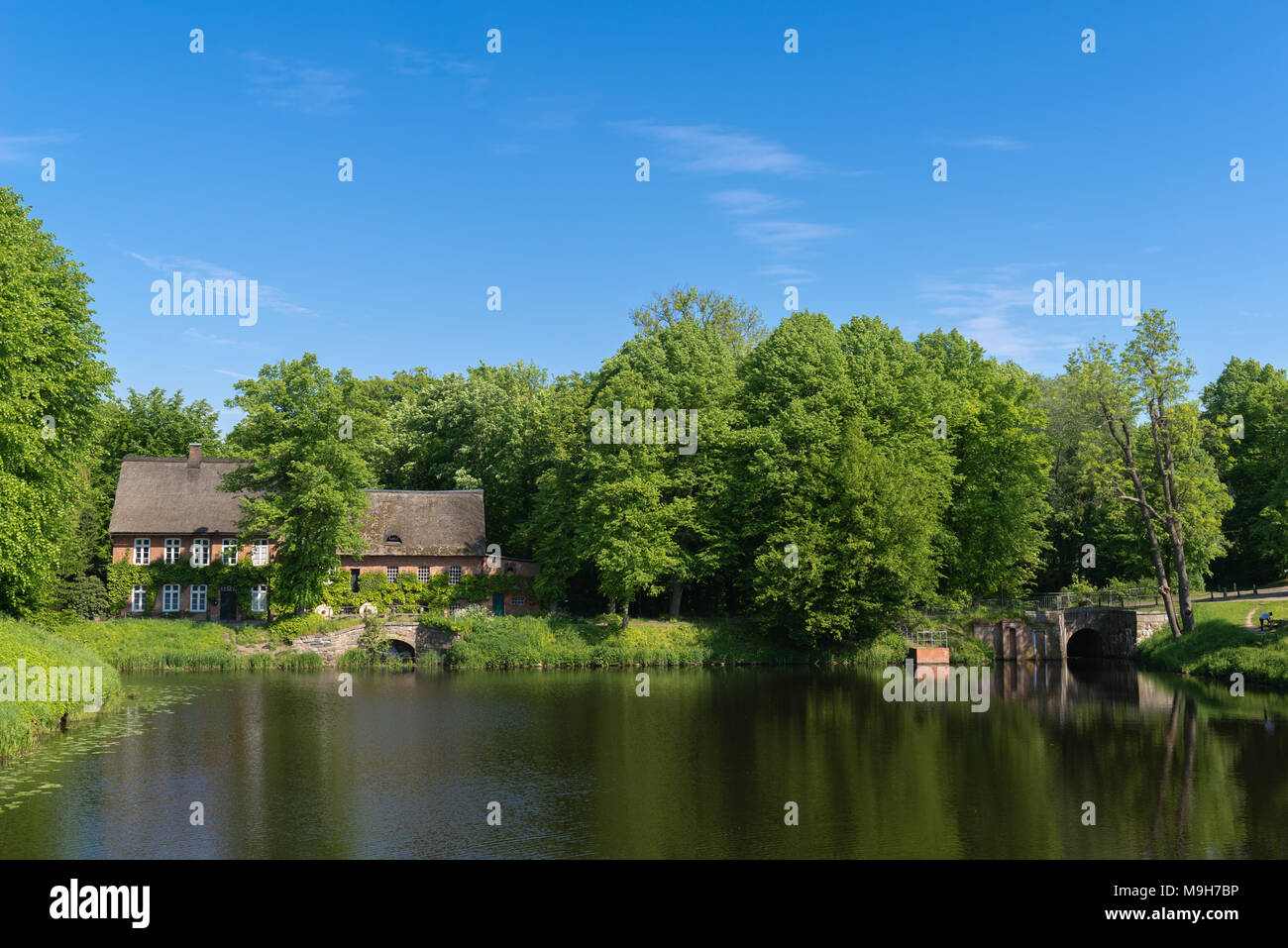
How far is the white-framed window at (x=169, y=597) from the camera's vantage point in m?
52.1

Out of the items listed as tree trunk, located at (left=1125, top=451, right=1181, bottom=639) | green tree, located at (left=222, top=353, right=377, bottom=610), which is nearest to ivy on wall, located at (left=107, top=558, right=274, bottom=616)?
green tree, located at (left=222, top=353, right=377, bottom=610)

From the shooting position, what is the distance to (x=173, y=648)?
45.2m

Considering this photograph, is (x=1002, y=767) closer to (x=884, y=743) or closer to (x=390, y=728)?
(x=884, y=743)

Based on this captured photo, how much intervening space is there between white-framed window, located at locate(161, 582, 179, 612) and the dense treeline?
3269 mm

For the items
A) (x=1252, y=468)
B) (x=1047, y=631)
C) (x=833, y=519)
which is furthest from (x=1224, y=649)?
(x=1252, y=468)

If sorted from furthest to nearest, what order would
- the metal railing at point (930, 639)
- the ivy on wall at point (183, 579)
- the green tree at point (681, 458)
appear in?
the ivy on wall at point (183, 579), the metal railing at point (930, 639), the green tree at point (681, 458)

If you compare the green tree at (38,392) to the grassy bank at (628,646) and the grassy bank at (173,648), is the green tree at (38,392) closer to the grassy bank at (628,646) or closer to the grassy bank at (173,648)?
the grassy bank at (173,648)

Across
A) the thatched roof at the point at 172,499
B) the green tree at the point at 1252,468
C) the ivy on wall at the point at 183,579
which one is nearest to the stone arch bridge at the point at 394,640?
the ivy on wall at the point at 183,579

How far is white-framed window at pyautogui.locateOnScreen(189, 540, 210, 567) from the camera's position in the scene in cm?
5294

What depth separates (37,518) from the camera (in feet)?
107

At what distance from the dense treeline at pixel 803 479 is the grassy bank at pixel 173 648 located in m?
3.26
